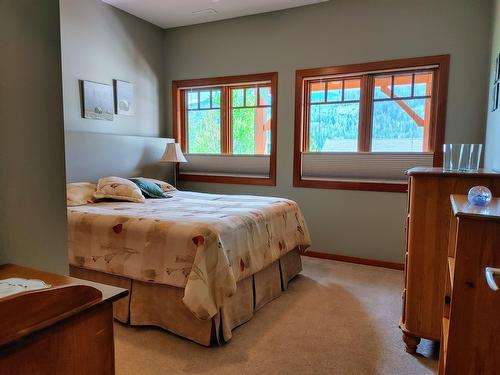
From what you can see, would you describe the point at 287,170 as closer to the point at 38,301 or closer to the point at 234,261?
the point at 234,261

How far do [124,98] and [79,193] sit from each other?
4.88ft

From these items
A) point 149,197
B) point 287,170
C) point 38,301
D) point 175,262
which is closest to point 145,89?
point 149,197

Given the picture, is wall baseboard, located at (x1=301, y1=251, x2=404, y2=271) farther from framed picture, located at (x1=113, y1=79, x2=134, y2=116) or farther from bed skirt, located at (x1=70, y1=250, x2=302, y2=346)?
framed picture, located at (x1=113, y1=79, x2=134, y2=116)

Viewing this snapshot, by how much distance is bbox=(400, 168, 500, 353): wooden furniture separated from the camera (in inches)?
76.2

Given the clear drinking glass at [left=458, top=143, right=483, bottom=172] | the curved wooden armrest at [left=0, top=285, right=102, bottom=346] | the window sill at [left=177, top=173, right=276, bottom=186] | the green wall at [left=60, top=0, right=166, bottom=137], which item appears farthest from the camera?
the window sill at [left=177, top=173, right=276, bottom=186]

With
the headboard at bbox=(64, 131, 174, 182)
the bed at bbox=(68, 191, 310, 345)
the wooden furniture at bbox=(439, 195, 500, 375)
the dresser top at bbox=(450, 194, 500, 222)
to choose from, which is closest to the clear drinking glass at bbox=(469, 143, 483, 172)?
the dresser top at bbox=(450, 194, 500, 222)

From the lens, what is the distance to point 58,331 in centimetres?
74

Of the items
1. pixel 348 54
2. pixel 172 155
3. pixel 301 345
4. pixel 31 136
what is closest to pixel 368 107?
pixel 348 54

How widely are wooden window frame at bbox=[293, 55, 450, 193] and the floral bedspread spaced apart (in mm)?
1109

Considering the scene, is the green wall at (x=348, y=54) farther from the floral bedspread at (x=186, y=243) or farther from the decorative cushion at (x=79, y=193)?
the decorative cushion at (x=79, y=193)

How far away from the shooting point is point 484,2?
311 cm

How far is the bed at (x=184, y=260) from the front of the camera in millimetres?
Result: 2057

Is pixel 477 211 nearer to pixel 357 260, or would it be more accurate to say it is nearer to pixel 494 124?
pixel 494 124

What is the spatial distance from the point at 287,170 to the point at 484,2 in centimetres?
239
